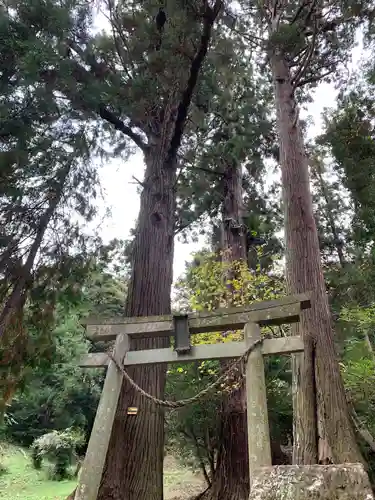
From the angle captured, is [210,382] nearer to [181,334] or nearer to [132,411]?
[132,411]

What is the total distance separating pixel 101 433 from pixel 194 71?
3.96 meters

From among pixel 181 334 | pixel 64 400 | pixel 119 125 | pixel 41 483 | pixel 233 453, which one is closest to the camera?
pixel 181 334

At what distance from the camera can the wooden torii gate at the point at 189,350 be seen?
2875mm

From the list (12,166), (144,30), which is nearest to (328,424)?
(12,166)

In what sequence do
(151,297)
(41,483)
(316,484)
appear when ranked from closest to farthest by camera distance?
(316,484) < (151,297) < (41,483)

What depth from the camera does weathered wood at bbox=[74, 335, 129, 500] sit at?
2.84 meters

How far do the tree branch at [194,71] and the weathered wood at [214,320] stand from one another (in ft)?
8.74

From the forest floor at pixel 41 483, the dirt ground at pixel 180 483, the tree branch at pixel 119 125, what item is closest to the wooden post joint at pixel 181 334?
the tree branch at pixel 119 125

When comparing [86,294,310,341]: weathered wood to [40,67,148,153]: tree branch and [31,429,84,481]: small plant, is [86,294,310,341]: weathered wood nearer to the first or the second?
[40,67,148,153]: tree branch

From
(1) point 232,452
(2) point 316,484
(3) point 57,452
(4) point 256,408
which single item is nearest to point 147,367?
(4) point 256,408

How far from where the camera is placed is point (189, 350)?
3289mm

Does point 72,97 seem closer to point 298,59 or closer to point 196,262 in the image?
point 298,59

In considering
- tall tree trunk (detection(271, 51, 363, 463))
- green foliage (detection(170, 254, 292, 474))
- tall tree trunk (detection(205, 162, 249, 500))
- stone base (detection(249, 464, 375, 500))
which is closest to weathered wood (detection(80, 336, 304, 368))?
tall tree trunk (detection(271, 51, 363, 463))

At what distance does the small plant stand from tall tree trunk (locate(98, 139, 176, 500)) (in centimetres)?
730
